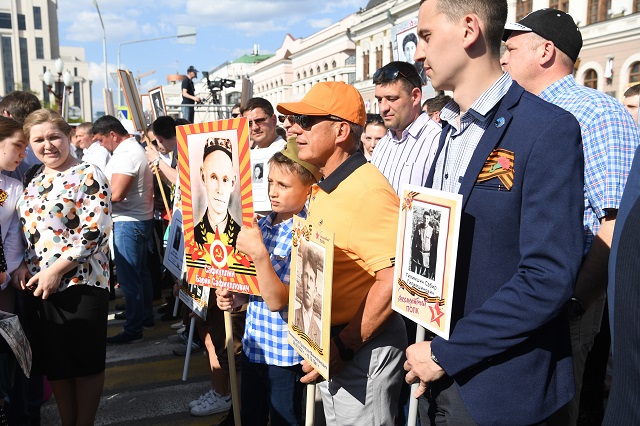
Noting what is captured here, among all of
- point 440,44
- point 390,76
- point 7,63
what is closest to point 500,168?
point 440,44

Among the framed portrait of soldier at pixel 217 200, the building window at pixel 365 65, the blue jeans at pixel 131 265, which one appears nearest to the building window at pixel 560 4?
the building window at pixel 365 65

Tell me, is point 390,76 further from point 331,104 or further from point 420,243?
point 420,243

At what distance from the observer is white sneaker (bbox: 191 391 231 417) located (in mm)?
4031

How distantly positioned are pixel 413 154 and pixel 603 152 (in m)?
1.67

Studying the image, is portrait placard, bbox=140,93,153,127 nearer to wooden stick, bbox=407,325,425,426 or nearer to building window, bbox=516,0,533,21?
wooden stick, bbox=407,325,425,426

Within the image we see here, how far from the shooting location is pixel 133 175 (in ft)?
18.1

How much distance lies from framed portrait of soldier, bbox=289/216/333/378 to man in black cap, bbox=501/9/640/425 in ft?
2.76

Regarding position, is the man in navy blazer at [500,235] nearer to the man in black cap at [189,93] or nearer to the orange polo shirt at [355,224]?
the orange polo shirt at [355,224]

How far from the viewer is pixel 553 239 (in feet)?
4.88

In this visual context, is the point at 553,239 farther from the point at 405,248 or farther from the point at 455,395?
the point at 455,395

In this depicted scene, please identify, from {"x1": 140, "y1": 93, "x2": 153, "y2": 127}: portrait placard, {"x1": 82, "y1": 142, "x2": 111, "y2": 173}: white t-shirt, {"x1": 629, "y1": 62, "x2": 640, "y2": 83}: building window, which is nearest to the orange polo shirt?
{"x1": 82, "y1": 142, "x2": 111, "y2": 173}: white t-shirt

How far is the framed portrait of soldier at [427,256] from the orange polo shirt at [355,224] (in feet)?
0.75

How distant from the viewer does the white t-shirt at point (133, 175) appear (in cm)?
548

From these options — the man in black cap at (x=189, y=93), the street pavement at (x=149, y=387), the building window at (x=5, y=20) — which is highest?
the building window at (x=5, y=20)
